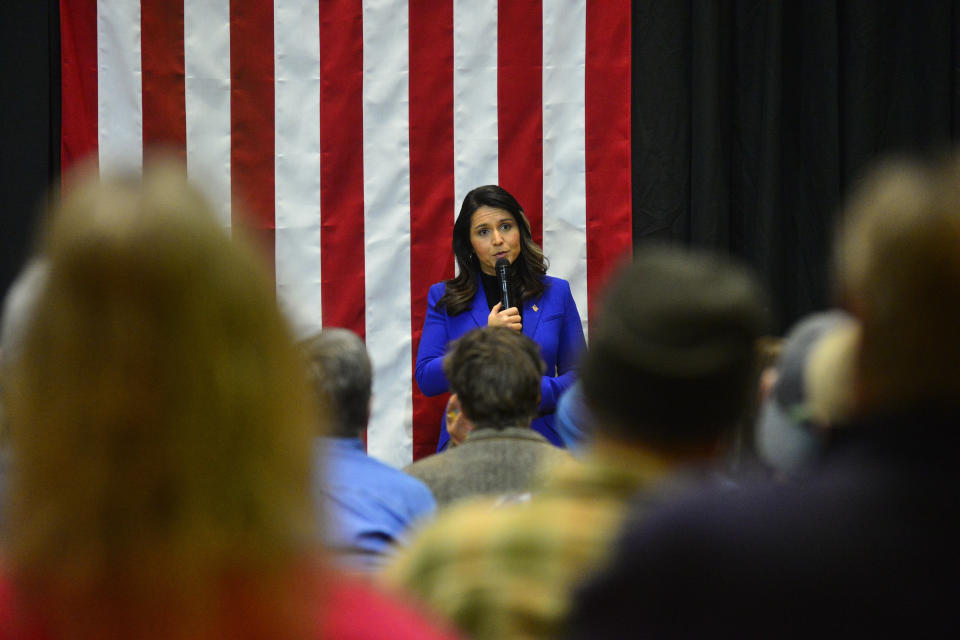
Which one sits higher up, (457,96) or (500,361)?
(457,96)

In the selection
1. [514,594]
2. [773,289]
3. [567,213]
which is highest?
[567,213]

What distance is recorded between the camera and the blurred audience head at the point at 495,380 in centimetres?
199

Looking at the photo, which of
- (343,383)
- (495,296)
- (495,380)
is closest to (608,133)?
(495,296)

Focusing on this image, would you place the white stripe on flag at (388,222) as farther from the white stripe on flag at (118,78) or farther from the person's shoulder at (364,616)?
the person's shoulder at (364,616)

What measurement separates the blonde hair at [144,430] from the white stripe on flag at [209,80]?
3621 millimetres

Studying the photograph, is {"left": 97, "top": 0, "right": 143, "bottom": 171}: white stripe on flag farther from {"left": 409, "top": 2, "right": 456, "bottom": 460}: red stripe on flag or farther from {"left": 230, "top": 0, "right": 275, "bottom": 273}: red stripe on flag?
{"left": 409, "top": 2, "right": 456, "bottom": 460}: red stripe on flag

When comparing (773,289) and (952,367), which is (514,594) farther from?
(773,289)

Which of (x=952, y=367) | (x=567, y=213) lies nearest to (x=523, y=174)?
(x=567, y=213)

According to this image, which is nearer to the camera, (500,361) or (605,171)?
(500,361)

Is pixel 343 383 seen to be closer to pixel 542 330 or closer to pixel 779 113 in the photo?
pixel 542 330

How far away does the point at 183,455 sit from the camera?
0.62 metres

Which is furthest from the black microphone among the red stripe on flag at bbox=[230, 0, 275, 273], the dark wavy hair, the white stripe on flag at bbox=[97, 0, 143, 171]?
the white stripe on flag at bbox=[97, 0, 143, 171]

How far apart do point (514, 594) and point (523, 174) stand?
122 inches

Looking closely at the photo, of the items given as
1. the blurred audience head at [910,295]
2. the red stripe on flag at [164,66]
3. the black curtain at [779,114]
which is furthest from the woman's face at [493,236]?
the blurred audience head at [910,295]
